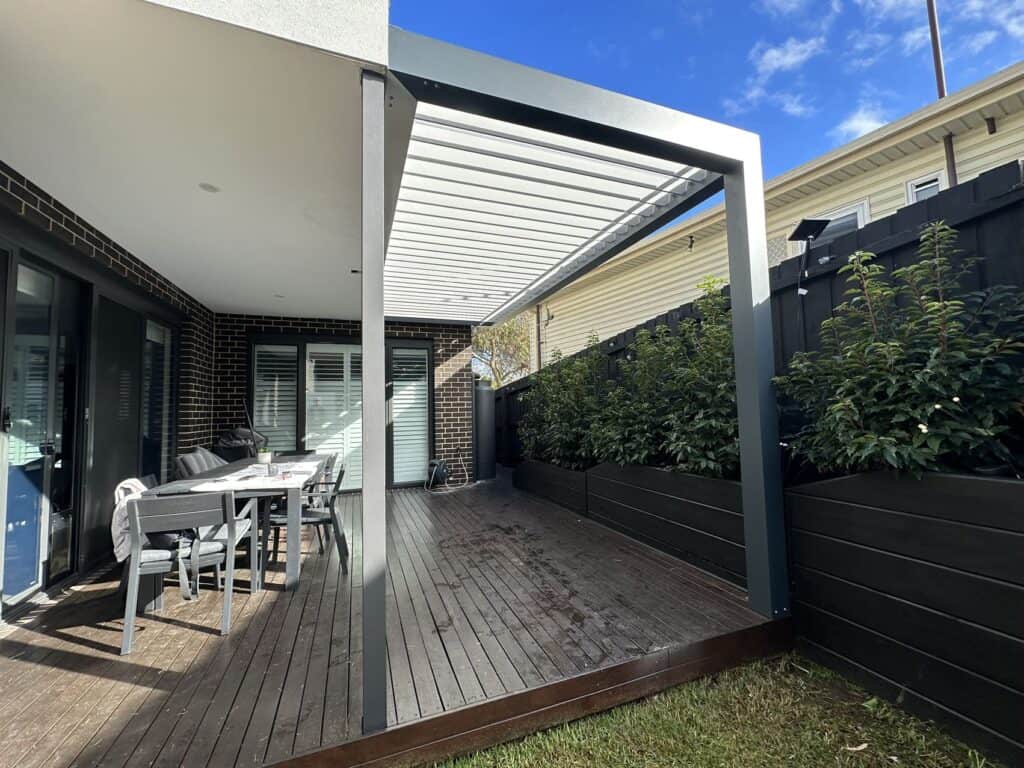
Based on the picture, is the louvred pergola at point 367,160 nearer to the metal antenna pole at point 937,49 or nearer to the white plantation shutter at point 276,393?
the white plantation shutter at point 276,393

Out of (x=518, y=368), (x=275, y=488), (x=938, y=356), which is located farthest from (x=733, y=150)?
(x=518, y=368)

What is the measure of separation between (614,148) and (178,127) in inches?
89.5

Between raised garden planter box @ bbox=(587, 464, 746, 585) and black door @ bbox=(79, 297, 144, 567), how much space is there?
13.9ft

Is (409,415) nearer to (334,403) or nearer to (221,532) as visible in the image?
(334,403)

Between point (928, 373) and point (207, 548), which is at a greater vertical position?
point (928, 373)

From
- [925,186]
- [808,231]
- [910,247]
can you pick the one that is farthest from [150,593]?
[925,186]

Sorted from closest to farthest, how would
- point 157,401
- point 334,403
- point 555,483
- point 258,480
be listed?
point 258,480 → point 157,401 → point 555,483 → point 334,403

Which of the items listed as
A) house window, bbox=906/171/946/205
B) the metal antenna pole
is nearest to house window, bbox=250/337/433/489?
house window, bbox=906/171/946/205

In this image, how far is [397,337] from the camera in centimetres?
683

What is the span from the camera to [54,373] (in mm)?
3074

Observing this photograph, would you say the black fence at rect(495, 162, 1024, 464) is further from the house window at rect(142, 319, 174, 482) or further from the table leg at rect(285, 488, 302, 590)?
the house window at rect(142, 319, 174, 482)

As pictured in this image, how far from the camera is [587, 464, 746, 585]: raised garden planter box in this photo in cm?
286

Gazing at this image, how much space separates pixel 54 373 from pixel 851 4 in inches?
421

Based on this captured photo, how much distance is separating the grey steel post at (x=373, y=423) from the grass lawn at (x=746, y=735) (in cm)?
47
